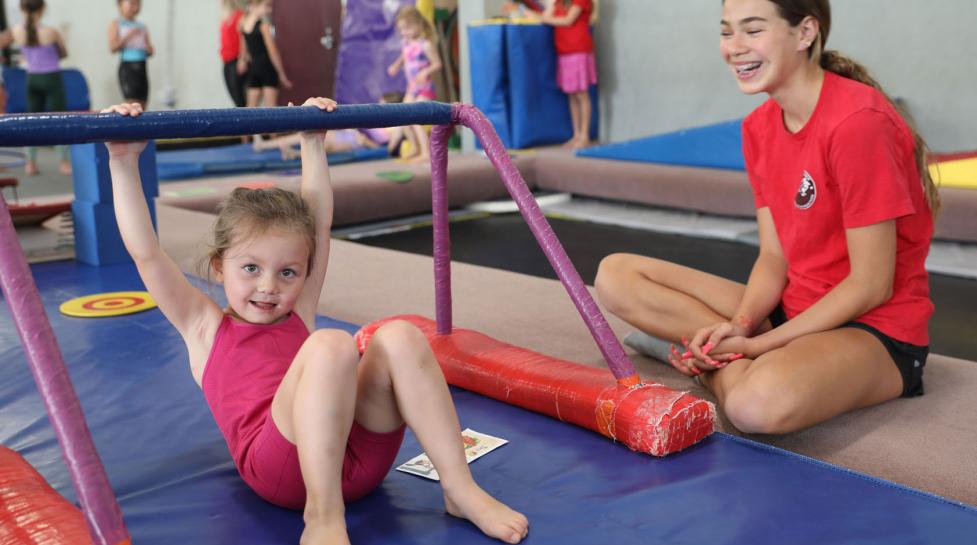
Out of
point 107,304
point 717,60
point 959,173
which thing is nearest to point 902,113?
point 107,304

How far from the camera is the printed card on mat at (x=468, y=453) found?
156cm

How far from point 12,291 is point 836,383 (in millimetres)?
1347

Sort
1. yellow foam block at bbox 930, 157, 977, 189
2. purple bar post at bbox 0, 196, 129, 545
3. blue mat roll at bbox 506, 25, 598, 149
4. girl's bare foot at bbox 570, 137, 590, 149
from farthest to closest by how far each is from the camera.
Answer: girl's bare foot at bbox 570, 137, 590, 149
blue mat roll at bbox 506, 25, 598, 149
yellow foam block at bbox 930, 157, 977, 189
purple bar post at bbox 0, 196, 129, 545

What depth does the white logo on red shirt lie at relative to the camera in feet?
5.81

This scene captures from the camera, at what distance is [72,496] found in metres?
1.48

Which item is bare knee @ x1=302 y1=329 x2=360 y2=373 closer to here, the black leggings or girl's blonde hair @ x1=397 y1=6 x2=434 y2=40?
girl's blonde hair @ x1=397 y1=6 x2=434 y2=40

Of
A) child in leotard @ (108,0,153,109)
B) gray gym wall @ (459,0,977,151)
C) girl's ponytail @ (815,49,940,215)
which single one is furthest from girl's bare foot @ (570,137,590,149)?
girl's ponytail @ (815,49,940,215)

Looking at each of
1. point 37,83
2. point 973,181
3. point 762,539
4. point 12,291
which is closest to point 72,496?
point 12,291

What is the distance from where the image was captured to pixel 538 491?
4.89 feet

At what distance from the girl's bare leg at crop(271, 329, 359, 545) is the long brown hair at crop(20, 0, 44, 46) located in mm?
5711

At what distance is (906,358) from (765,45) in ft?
2.19

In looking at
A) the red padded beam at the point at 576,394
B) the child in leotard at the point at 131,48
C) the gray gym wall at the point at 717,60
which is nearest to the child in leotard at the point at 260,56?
the child in leotard at the point at 131,48

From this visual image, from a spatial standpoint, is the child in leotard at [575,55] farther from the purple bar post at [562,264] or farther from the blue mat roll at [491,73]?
the purple bar post at [562,264]

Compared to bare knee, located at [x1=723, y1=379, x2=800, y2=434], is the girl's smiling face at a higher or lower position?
higher
